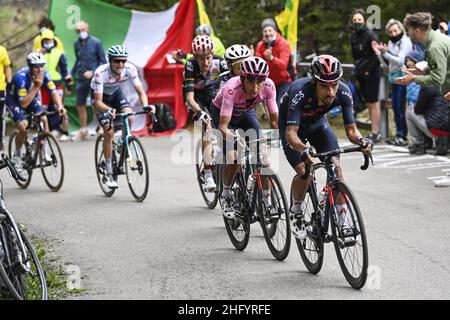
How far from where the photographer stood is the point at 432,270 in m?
8.68

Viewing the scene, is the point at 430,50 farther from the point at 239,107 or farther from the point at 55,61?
the point at 55,61

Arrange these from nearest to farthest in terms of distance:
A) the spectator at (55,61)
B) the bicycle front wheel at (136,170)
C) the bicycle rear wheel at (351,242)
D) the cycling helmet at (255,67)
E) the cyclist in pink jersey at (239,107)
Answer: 1. the bicycle rear wheel at (351,242)
2. the cycling helmet at (255,67)
3. the cyclist in pink jersey at (239,107)
4. the bicycle front wheel at (136,170)
5. the spectator at (55,61)

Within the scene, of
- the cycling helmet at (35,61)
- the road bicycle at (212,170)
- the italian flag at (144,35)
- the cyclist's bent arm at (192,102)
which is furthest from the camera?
the italian flag at (144,35)

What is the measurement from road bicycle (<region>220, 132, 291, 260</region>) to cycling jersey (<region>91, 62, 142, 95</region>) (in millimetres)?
3713

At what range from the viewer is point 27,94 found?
47.1ft

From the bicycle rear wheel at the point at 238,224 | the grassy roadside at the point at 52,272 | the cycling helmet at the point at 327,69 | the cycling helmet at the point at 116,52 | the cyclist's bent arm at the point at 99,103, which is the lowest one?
the grassy roadside at the point at 52,272

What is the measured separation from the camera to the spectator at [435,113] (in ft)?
49.2

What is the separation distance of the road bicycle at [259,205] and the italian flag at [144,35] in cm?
1096

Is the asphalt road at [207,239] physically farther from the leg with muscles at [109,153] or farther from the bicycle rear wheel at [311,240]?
the leg with muscles at [109,153]

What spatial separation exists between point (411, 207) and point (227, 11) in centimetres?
1150

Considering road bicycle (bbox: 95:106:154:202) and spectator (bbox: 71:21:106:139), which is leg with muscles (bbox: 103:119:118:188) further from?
spectator (bbox: 71:21:106:139)

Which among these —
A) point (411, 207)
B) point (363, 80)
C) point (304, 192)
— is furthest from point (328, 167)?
point (363, 80)

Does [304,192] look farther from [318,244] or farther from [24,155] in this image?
[24,155]

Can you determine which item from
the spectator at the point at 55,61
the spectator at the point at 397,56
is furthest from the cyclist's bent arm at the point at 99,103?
the spectator at the point at 55,61
